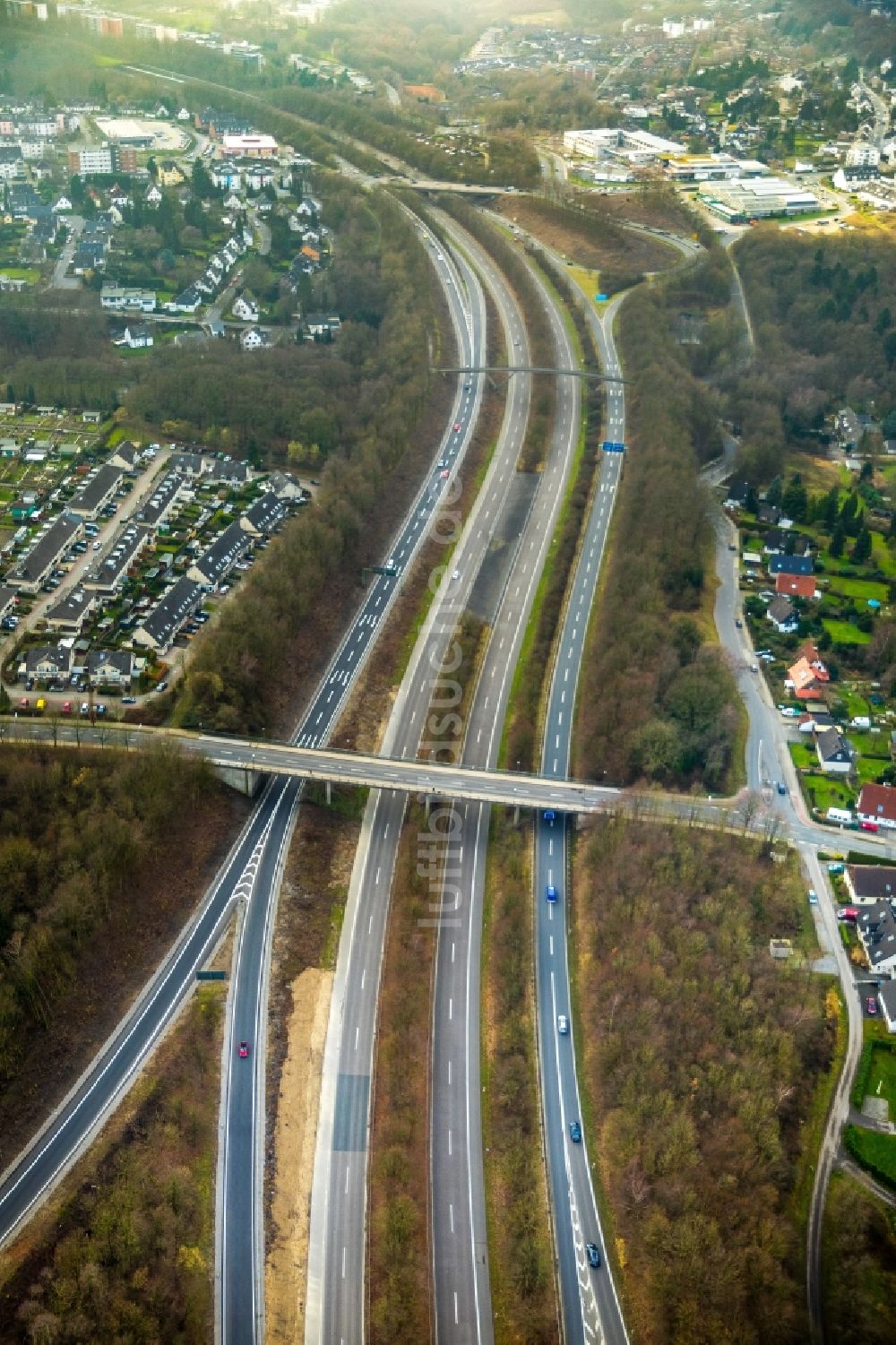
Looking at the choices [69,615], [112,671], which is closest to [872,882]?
[112,671]

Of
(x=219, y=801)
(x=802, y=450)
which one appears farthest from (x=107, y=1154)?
(x=802, y=450)

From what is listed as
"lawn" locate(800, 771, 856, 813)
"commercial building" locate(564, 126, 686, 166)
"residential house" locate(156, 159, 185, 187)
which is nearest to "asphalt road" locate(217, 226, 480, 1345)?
"lawn" locate(800, 771, 856, 813)

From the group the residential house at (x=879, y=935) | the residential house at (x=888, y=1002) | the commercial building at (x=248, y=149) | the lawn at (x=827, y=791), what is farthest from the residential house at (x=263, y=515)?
the commercial building at (x=248, y=149)

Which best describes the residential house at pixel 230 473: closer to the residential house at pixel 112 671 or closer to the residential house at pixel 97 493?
the residential house at pixel 97 493

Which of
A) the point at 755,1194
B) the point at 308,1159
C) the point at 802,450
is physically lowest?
the point at 308,1159

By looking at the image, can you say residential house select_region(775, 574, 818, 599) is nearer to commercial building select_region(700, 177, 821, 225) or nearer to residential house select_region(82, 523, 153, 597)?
residential house select_region(82, 523, 153, 597)

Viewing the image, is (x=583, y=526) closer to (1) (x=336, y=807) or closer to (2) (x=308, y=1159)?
(1) (x=336, y=807)

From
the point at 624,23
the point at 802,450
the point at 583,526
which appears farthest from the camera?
the point at 624,23
